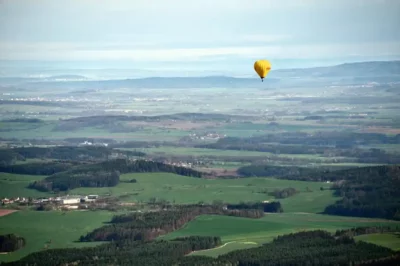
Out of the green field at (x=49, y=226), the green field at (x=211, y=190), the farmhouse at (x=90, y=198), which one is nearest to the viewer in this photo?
the green field at (x=49, y=226)

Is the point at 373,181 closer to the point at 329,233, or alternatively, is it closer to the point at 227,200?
the point at 227,200

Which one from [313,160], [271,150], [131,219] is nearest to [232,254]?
[131,219]

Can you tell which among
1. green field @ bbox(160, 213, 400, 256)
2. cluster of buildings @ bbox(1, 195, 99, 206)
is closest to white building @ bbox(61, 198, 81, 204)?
cluster of buildings @ bbox(1, 195, 99, 206)

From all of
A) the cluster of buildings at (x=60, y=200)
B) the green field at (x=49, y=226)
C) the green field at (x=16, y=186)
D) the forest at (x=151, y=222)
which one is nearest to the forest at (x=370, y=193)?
the forest at (x=151, y=222)

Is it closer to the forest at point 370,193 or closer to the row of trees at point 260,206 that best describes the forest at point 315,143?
the forest at point 370,193

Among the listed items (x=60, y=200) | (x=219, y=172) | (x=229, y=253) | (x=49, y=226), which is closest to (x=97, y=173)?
(x=60, y=200)

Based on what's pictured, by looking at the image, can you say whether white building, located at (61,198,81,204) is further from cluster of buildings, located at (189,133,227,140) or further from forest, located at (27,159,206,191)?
cluster of buildings, located at (189,133,227,140)

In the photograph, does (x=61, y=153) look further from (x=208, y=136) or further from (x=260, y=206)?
(x=260, y=206)
